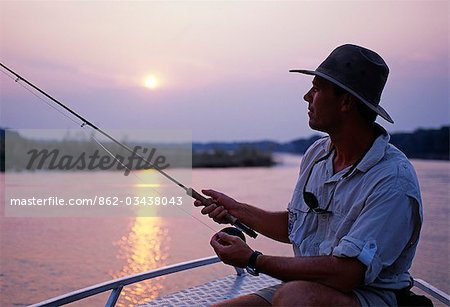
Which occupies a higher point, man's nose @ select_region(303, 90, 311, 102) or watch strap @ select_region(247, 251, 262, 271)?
man's nose @ select_region(303, 90, 311, 102)

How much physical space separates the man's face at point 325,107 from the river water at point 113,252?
9.53 ft

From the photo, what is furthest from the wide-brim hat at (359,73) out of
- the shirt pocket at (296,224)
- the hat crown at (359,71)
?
the shirt pocket at (296,224)

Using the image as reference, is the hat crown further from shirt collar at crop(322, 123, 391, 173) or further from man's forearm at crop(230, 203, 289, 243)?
man's forearm at crop(230, 203, 289, 243)

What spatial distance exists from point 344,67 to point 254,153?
2151 centimetres

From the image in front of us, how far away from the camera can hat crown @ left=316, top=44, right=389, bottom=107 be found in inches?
80.0

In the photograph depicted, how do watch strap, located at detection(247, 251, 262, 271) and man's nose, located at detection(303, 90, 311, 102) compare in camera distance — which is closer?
watch strap, located at detection(247, 251, 262, 271)

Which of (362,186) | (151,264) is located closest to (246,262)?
(362,186)

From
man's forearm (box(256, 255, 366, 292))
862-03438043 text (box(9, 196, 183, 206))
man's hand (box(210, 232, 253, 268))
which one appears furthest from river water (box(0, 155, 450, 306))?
man's forearm (box(256, 255, 366, 292))

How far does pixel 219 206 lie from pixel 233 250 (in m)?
0.57

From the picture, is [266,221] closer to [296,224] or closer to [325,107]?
[296,224]

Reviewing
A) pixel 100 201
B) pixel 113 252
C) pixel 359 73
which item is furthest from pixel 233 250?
pixel 100 201

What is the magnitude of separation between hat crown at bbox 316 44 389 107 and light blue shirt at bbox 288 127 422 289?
0.16 metres

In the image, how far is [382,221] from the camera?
1870 mm

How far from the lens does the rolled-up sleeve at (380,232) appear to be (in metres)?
1.85
